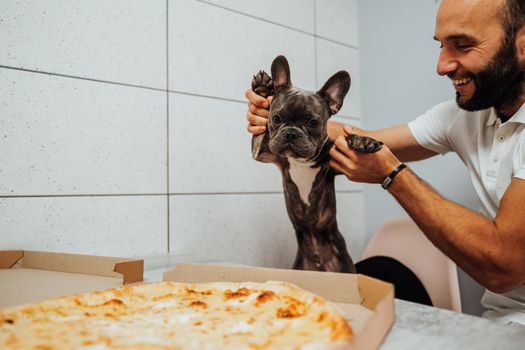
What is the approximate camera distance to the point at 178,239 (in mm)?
1649

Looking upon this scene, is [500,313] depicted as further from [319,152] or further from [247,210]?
[247,210]

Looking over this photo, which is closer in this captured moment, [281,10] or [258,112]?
[258,112]

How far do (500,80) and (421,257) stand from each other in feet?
2.57

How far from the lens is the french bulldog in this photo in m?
1.16

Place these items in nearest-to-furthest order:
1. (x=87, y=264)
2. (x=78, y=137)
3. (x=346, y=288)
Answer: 1. (x=346, y=288)
2. (x=87, y=264)
3. (x=78, y=137)

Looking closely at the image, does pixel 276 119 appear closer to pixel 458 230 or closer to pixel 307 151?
pixel 307 151

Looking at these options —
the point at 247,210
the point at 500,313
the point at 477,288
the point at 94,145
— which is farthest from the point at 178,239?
the point at 477,288

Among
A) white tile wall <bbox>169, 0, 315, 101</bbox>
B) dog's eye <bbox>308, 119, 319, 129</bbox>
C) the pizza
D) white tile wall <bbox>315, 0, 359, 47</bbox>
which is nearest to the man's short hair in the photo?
dog's eye <bbox>308, 119, 319, 129</bbox>

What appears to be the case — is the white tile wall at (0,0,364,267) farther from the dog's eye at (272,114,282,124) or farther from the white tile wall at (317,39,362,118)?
the dog's eye at (272,114,282,124)

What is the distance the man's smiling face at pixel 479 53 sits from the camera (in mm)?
1153

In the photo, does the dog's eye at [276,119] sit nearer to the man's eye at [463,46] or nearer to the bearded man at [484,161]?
the bearded man at [484,161]

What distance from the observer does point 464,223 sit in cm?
108

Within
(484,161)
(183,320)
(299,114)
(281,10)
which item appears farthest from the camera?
(281,10)

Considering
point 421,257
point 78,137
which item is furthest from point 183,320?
point 421,257
